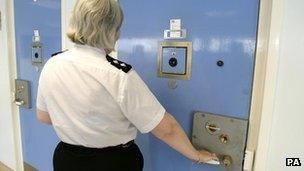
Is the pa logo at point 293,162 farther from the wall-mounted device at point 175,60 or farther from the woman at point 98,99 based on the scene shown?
the wall-mounted device at point 175,60

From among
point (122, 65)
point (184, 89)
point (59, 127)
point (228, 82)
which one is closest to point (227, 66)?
point (228, 82)

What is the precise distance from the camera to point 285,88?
3.03ft

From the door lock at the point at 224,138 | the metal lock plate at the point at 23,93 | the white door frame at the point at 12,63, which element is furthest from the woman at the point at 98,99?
the white door frame at the point at 12,63

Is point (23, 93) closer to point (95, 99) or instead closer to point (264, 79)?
point (95, 99)

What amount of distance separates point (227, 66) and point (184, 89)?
23cm

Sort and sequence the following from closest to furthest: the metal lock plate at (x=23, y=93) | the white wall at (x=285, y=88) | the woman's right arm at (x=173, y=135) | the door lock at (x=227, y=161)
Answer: the white wall at (x=285, y=88) → the woman's right arm at (x=173, y=135) → the door lock at (x=227, y=161) → the metal lock plate at (x=23, y=93)

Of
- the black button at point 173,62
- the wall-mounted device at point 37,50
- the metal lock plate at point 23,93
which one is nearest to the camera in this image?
the black button at point 173,62

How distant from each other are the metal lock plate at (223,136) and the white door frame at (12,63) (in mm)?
1734

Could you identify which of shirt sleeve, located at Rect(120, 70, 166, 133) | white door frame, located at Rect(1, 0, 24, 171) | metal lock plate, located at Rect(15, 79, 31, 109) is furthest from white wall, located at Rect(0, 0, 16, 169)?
shirt sleeve, located at Rect(120, 70, 166, 133)

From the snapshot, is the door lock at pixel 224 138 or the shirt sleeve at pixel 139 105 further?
the door lock at pixel 224 138

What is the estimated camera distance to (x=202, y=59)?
1.14 m

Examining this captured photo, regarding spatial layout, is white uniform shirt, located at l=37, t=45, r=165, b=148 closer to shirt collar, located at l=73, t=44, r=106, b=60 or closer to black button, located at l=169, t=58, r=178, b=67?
shirt collar, located at l=73, t=44, r=106, b=60

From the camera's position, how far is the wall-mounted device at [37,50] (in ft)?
6.29

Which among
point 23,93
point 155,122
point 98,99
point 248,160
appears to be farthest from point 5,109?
point 248,160
